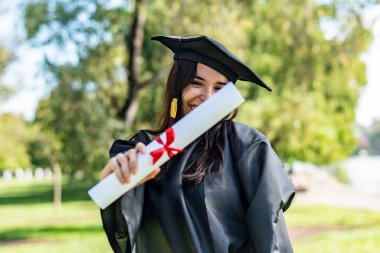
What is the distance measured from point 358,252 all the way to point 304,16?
557cm

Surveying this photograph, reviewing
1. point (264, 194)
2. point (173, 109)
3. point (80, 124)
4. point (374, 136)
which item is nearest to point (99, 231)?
point (80, 124)

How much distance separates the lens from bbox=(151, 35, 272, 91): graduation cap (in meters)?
2.33

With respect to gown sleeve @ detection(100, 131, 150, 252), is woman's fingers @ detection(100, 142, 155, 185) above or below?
above

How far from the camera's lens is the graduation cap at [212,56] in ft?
7.64

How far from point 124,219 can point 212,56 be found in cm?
66

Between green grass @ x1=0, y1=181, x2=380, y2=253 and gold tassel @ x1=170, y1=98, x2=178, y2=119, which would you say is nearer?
gold tassel @ x1=170, y1=98, x2=178, y2=119

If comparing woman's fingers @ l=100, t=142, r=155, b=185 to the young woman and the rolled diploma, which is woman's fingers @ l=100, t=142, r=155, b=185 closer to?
the rolled diploma

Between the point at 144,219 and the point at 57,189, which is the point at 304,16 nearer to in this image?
the point at 144,219

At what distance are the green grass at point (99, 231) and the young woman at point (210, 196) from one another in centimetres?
782

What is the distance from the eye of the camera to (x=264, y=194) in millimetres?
2121

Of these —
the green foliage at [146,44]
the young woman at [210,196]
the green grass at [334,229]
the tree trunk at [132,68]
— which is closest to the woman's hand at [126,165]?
the young woman at [210,196]

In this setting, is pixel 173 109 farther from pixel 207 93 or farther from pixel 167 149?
pixel 167 149

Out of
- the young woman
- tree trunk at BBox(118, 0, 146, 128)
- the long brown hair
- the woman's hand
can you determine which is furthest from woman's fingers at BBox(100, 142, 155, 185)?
tree trunk at BBox(118, 0, 146, 128)

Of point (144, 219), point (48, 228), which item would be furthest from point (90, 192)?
point (48, 228)
